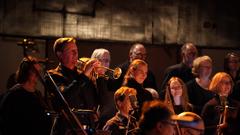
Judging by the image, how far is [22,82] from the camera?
6.33m

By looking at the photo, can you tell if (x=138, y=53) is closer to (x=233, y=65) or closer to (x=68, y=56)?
(x=233, y=65)

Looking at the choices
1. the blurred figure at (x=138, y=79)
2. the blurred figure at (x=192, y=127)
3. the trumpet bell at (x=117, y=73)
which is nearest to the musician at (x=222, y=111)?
the blurred figure at (x=138, y=79)

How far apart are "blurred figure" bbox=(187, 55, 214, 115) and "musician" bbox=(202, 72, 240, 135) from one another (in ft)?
0.59

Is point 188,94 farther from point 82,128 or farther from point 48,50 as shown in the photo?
point 82,128

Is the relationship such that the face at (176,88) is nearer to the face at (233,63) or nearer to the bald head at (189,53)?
the bald head at (189,53)

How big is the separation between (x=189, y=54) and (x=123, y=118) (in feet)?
9.30

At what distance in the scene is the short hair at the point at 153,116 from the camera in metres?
4.41

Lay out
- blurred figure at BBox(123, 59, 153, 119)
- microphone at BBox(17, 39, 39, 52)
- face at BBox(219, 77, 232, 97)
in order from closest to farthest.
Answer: microphone at BBox(17, 39, 39, 52) → blurred figure at BBox(123, 59, 153, 119) → face at BBox(219, 77, 232, 97)

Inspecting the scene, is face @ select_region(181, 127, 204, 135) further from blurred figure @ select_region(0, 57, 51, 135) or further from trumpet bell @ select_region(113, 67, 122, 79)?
trumpet bell @ select_region(113, 67, 122, 79)

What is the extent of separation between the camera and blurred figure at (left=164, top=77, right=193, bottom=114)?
8.16 meters

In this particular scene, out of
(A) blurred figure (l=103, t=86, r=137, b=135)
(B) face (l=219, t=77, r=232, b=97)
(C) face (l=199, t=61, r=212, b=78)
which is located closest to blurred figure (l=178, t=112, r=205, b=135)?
(A) blurred figure (l=103, t=86, r=137, b=135)

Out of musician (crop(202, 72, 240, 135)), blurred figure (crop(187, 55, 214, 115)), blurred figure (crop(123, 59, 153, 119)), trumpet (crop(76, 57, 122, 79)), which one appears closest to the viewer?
trumpet (crop(76, 57, 122, 79))

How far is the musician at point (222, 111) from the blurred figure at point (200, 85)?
0.18 meters

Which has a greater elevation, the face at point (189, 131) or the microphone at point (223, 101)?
the microphone at point (223, 101)
